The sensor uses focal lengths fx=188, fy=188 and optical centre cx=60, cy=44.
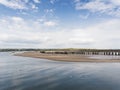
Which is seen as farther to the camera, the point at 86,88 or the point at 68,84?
the point at 68,84

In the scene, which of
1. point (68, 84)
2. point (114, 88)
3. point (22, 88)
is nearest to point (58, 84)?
point (68, 84)

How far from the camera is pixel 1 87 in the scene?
1716 cm

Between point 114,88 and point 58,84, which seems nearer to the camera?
point 114,88

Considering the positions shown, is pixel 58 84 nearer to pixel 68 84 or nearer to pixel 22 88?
pixel 68 84

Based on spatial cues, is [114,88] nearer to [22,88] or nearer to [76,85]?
[76,85]

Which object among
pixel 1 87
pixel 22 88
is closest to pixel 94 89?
pixel 22 88

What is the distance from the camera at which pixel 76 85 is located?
18375 millimetres

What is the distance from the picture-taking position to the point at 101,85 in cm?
1838

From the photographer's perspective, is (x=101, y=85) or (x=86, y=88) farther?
(x=101, y=85)

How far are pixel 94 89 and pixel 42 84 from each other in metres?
5.19

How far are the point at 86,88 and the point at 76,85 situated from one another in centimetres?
143

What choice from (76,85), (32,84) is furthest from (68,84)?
(32,84)

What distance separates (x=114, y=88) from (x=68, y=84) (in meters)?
4.44

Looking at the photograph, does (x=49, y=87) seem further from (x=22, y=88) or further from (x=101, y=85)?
(x=101, y=85)
